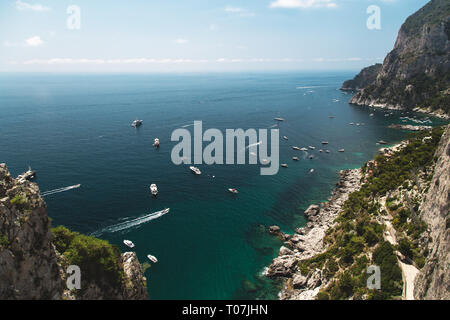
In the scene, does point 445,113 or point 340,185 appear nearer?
point 340,185

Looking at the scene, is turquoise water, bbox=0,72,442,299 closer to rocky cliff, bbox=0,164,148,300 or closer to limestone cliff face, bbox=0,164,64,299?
rocky cliff, bbox=0,164,148,300

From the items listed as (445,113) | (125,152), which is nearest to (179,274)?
(125,152)

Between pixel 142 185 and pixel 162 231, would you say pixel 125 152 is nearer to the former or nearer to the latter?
pixel 142 185

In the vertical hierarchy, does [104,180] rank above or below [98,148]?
below

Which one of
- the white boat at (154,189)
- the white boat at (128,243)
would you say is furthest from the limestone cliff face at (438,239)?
the white boat at (154,189)

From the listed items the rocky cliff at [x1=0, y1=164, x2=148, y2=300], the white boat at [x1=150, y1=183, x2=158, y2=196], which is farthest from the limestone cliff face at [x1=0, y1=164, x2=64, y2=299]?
the white boat at [x1=150, y1=183, x2=158, y2=196]
